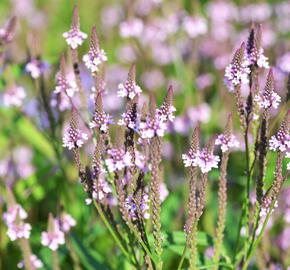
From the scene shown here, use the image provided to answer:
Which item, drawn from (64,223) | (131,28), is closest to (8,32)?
(64,223)

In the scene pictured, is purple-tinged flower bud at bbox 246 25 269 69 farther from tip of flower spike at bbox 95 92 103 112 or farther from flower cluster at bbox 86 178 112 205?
→ flower cluster at bbox 86 178 112 205

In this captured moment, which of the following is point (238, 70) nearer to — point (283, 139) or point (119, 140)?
point (283, 139)

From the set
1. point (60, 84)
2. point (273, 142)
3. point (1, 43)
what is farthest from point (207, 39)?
point (273, 142)

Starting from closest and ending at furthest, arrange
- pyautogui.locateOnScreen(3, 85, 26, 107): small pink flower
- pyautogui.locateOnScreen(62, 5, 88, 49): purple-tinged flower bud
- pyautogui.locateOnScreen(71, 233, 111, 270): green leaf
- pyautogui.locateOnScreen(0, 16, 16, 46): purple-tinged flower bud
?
pyautogui.locateOnScreen(62, 5, 88, 49): purple-tinged flower bud → pyautogui.locateOnScreen(71, 233, 111, 270): green leaf → pyautogui.locateOnScreen(0, 16, 16, 46): purple-tinged flower bud → pyautogui.locateOnScreen(3, 85, 26, 107): small pink flower

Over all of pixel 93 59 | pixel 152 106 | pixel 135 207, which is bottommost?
pixel 135 207

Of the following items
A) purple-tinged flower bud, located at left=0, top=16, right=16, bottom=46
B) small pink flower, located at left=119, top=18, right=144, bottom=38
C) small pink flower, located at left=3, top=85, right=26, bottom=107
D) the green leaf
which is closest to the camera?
the green leaf

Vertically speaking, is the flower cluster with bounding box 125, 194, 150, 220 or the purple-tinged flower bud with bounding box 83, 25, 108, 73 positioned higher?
the purple-tinged flower bud with bounding box 83, 25, 108, 73

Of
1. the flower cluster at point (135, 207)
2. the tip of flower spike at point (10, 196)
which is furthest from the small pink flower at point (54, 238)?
the flower cluster at point (135, 207)

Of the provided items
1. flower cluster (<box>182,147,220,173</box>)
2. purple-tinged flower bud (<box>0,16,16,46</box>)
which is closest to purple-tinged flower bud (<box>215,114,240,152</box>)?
flower cluster (<box>182,147,220,173</box>)

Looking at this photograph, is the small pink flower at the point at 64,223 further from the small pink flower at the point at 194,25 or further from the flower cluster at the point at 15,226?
the small pink flower at the point at 194,25
